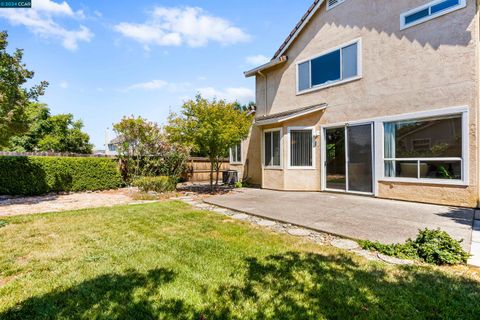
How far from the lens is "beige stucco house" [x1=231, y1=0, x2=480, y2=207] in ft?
25.6

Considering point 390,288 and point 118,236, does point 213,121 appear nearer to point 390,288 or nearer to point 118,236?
point 118,236

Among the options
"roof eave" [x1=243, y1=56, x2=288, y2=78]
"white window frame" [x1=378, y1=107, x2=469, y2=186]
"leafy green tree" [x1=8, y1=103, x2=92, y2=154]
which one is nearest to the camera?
"white window frame" [x1=378, y1=107, x2=469, y2=186]

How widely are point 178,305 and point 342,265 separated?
255 centimetres

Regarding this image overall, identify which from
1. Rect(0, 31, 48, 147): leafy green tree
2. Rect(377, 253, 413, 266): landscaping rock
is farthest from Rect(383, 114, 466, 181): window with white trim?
Rect(0, 31, 48, 147): leafy green tree

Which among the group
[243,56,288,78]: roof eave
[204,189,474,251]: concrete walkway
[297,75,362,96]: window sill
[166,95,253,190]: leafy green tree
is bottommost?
[204,189,474,251]: concrete walkway

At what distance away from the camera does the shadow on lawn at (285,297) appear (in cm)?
277

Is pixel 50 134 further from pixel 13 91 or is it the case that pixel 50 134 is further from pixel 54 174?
pixel 13 91

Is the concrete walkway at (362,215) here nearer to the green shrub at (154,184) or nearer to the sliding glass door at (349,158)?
the sliding glass door at (349,158)

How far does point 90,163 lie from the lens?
13672 mm

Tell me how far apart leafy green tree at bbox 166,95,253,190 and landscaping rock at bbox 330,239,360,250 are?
6978 mm

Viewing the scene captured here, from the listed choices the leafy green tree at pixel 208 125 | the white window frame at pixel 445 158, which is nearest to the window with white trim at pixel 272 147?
the leafy green tree at pixel 208 125

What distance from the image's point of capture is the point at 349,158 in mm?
10555

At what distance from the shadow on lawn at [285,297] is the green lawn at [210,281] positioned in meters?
0.01

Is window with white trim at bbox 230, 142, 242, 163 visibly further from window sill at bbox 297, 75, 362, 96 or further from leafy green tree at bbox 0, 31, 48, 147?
leafy green tree at bbox 0, 31, 48, 147
